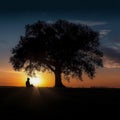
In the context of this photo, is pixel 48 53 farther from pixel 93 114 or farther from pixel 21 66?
pixel 93 114

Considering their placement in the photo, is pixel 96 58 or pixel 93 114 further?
pixel 96 58

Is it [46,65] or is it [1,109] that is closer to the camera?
[1,109]

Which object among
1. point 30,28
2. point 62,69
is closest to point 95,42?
point 62,69

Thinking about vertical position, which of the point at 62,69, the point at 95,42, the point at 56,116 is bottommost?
the point at 56,116

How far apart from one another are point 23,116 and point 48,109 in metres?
2.86

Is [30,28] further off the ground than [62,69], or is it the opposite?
[30,28]

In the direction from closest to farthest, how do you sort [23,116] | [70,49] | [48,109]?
[23,116]
[48,109]
[70,49]

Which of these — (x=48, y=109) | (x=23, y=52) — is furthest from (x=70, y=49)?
(x=48, y=109)

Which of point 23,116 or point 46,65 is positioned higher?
point 46,65

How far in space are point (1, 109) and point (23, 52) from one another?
44.1 m

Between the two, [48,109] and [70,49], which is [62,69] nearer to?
[70,49]

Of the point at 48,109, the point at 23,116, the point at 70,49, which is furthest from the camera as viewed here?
the point at 70,49

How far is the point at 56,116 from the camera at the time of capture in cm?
1756

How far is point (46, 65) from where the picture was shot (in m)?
63.8
